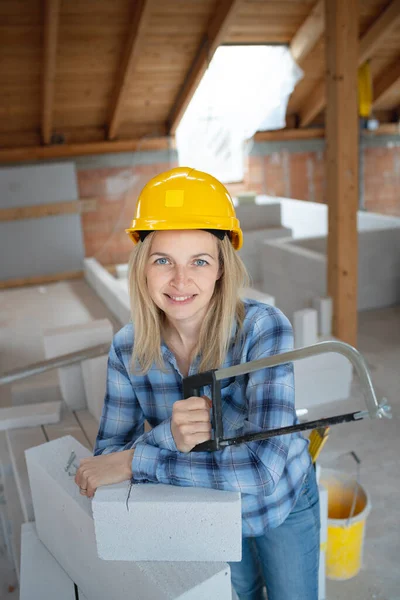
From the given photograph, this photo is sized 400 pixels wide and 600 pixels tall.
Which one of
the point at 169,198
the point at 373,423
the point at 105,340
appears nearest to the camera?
the point at 169,198

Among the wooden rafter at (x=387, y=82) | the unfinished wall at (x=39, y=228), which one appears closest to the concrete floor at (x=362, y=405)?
the unfinished wall at (x=39, y=228)

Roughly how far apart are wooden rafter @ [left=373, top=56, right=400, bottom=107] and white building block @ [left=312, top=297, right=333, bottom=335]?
16.6ft

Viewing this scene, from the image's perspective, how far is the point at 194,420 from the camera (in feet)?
3.79

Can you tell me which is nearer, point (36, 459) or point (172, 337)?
point (172, 337)

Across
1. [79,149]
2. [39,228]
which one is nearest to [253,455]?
[39,228]

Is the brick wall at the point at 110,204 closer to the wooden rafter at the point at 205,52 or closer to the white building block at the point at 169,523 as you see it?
the wooden rafter at the point at 205,52

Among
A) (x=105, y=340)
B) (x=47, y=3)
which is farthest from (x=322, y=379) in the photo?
(x=47, y=3)

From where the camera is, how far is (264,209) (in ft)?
25.2

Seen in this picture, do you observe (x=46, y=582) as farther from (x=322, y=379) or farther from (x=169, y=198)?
(x=322, y=379)

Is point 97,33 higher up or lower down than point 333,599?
higher up

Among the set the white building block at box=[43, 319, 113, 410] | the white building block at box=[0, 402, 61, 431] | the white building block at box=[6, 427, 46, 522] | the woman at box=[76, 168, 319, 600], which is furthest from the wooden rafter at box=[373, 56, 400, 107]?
the woman at box=[76, 168, 319, 600]

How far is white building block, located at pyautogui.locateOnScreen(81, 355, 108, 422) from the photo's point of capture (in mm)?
2461

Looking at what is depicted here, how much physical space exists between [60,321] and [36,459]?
3669 mm

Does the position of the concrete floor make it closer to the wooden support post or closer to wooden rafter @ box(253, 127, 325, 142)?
the wooden support post
